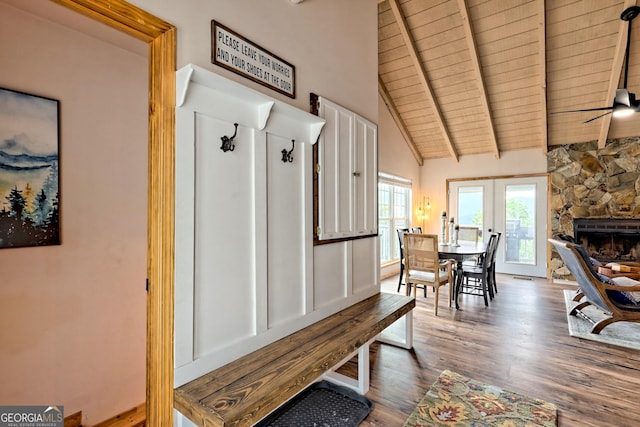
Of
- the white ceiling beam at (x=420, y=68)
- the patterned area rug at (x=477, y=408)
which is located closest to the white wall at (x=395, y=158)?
the white ceiling beam at (x=420, y=68)

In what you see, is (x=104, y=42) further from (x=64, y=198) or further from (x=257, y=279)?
(x=257, y=279)

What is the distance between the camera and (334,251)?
2330 mm

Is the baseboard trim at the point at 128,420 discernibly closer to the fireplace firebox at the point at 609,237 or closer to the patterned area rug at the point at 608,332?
the patterned area rug at the point at 608,332

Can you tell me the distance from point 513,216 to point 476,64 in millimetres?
3258

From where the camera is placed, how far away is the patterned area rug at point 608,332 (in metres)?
2.94

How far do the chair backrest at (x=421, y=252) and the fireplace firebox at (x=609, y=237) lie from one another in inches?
139

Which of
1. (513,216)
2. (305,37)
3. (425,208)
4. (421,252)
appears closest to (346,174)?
(305,37)

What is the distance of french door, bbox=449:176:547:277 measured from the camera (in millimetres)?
5840

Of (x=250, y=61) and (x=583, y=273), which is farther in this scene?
(x=583, y=273)

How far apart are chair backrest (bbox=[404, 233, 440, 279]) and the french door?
3.24 meters

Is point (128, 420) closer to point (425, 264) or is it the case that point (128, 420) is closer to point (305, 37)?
point (305, 37)

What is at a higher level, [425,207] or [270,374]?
[425,207]

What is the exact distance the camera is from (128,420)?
6.75 feet

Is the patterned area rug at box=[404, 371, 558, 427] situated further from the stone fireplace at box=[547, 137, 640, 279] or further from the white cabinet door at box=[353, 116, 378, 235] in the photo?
the stone fireplace at box=[547, 137, 640, 279]
